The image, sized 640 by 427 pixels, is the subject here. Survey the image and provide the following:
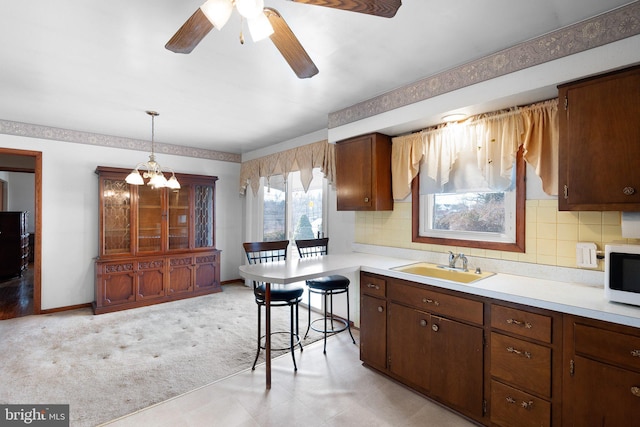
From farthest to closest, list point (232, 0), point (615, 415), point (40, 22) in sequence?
1. point (40, 22)
2. point (615, 415)
3. point (232, 0)

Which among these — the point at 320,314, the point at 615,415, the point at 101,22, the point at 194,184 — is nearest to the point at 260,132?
the point at 194,184

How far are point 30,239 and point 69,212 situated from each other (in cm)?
527

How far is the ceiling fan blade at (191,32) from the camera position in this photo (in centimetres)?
119

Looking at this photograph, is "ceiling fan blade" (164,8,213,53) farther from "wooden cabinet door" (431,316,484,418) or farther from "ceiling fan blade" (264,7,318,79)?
"wooden cabinet door" (431,316,484,418)

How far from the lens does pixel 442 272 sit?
244cm

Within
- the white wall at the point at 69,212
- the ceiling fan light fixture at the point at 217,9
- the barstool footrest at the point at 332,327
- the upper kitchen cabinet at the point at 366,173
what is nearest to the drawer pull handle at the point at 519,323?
the upper kitchen cabinet at the point at 366,173

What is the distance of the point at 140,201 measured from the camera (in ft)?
14.0

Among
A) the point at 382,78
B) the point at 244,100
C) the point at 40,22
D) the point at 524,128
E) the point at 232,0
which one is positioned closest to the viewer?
the point at 232,0

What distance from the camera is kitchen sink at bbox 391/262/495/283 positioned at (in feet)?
7.29

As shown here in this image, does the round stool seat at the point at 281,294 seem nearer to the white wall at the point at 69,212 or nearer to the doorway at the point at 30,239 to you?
the white wall at the point at 69,212

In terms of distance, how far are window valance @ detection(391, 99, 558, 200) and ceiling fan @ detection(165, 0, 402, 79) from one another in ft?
4.86

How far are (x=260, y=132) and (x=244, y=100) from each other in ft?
3.79

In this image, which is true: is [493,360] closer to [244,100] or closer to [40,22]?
[244,100]

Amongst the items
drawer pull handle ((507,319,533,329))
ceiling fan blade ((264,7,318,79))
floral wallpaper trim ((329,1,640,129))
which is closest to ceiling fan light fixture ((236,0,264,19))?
ceiling fan blade ((264,7,318,79))
